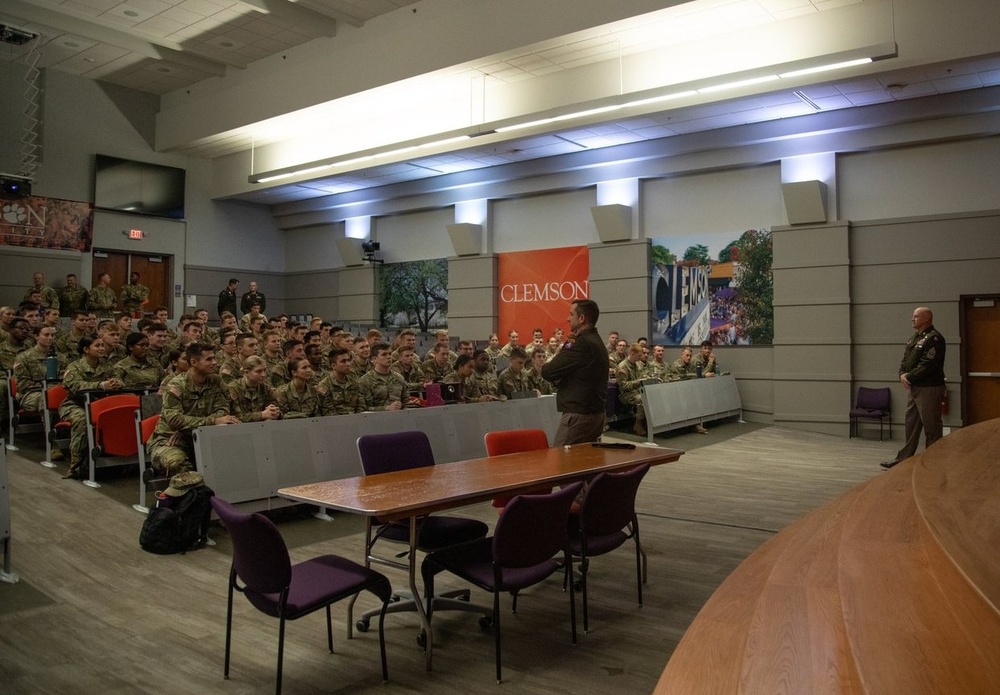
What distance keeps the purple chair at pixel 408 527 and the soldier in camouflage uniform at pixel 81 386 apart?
12.5ft

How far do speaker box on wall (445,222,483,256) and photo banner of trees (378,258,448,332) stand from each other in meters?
0.77

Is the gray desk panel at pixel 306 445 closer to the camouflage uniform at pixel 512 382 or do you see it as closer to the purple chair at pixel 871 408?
the camouflage uniform at pixel 512 382

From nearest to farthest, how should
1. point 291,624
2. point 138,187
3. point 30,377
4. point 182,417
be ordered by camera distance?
point 291,624
point 182,417
point 30,377
point 138,187

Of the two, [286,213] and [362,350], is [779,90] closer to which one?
[362,350]

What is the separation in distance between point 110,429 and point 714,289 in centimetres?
937

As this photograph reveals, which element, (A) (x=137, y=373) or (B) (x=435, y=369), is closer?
(A) (x=137, y=373)

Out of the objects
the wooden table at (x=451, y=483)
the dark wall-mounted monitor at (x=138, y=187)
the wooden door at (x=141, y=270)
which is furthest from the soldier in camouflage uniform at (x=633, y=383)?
the dark wall-mounted monitor at (x=138, y=187)

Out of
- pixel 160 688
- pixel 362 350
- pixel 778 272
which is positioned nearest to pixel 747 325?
pixel 778 272

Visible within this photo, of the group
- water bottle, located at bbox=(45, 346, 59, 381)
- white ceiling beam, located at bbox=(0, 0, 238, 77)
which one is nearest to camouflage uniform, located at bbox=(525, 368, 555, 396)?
water bottle, located at bbox=(45, 346, 59, 381)

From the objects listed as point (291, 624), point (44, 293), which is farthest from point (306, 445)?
point (44, 293)

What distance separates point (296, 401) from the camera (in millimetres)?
6441

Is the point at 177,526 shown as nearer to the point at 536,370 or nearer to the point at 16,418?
the point at 16,418

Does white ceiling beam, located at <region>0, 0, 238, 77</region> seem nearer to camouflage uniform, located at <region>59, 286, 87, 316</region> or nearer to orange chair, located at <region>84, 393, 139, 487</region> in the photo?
camouflage uniform, located at <region>59, 286, 87, 316</region>

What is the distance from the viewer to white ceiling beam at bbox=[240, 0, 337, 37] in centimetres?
1036
